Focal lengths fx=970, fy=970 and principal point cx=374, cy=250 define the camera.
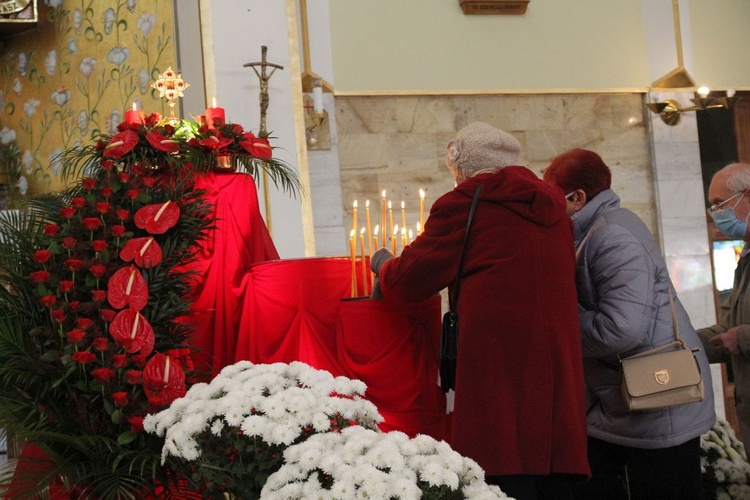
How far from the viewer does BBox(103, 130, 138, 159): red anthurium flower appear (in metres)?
3.35

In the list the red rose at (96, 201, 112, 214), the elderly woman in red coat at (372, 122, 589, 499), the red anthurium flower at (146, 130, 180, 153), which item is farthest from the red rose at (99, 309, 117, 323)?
the elderly woman in red coat at (372, 122, 589, 499)

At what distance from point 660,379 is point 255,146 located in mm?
1685

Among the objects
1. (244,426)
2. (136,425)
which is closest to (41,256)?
(136,425)

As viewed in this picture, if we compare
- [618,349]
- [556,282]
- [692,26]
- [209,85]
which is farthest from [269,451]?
[692,26]

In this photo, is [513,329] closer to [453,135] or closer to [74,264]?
[74,264]

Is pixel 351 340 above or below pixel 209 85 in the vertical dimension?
below

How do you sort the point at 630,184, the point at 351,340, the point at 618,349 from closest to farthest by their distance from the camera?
the point at 618,349 → the point at 351,340 → the point at 630,184

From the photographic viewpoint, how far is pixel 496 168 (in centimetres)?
292

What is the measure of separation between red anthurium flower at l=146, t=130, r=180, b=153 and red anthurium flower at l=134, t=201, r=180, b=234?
0.30 metres

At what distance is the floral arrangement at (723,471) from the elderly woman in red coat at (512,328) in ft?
4.99

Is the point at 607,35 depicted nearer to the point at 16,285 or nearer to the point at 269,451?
the point at 16,285

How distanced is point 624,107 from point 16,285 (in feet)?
21.0

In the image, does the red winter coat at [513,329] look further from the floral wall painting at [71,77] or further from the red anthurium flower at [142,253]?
the floral wall painting at [71,77]

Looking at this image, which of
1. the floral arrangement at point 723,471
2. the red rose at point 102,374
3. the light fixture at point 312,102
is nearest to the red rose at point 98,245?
the red rose at point 102,374
